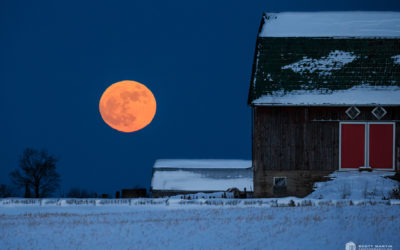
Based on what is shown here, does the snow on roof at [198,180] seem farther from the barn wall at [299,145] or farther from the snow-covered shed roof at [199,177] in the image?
the barn wall at [299,145]

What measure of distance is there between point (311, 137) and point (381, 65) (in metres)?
4.69

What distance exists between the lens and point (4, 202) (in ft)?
63.5

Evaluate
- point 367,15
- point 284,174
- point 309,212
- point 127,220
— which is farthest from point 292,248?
point 367,15

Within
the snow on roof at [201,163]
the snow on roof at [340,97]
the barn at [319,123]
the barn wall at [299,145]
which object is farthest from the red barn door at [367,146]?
the snow on roof at [201,163]

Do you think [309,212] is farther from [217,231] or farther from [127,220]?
[127,220]

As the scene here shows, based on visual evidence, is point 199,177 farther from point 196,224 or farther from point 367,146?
point 196,224

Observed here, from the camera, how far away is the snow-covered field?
11352 mm

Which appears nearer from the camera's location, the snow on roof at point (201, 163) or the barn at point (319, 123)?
the barn at point (319, 123)

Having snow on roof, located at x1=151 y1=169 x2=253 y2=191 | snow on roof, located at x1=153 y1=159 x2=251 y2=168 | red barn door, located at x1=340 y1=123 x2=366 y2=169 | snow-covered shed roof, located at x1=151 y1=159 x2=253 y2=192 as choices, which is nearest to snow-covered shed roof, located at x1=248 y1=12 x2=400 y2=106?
red barn door, located at x1=340 y1=123 x2=366 y2=169

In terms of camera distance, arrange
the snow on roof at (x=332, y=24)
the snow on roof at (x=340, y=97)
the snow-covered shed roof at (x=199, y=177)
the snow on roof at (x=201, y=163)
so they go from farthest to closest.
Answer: the snow on roof at (x=201, y=163), the snow-covered shed roof at (x=199, y=177), the snow on roof at (x=332, y=24), the snow on roof at (x=340, y=97)

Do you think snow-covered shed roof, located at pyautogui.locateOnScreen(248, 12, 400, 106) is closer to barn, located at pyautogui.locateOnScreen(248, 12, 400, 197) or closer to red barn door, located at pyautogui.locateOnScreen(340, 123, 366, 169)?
barn, located at pyautogui.locateOnScreen(248, 12, 400, 197)

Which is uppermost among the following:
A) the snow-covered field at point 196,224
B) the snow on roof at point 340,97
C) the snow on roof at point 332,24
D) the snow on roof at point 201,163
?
the snow on roof at point 332,24

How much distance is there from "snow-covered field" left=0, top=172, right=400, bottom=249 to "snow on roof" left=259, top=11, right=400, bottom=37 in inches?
359

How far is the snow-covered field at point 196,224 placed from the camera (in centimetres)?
1135
